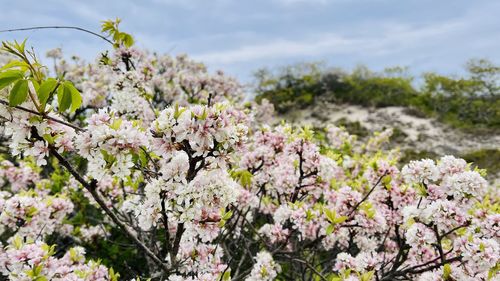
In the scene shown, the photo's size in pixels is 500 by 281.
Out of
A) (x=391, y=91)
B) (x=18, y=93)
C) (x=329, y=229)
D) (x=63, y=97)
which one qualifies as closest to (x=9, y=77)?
(x=18, y=93)

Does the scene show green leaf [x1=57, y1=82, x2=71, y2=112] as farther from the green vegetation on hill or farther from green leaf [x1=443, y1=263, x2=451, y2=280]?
the green vegetation on hill

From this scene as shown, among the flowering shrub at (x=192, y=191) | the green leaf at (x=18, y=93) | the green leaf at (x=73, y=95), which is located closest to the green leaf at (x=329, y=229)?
the flowering shrub at (x=192, y=191)

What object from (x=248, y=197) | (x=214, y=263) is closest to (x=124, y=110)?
(x=248, y=197)

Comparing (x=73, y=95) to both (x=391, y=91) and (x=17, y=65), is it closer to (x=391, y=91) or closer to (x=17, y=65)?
(x=17, y=65)

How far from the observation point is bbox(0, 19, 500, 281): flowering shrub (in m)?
2.09

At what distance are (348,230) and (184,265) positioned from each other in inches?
83.9

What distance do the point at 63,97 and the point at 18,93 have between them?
207 mm

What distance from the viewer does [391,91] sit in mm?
33656

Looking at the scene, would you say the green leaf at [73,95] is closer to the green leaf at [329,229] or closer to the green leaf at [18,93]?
the green leaf at [18,93]

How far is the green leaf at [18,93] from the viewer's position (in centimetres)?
182

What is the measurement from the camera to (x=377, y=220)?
4090 mm

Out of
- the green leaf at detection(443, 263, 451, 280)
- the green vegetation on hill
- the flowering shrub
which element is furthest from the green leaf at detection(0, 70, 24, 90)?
the green vegetation on hill

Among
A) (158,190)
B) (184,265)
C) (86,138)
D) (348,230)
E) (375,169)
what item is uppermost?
(86,138)

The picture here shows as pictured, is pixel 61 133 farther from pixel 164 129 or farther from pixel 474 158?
pixel 474 158
